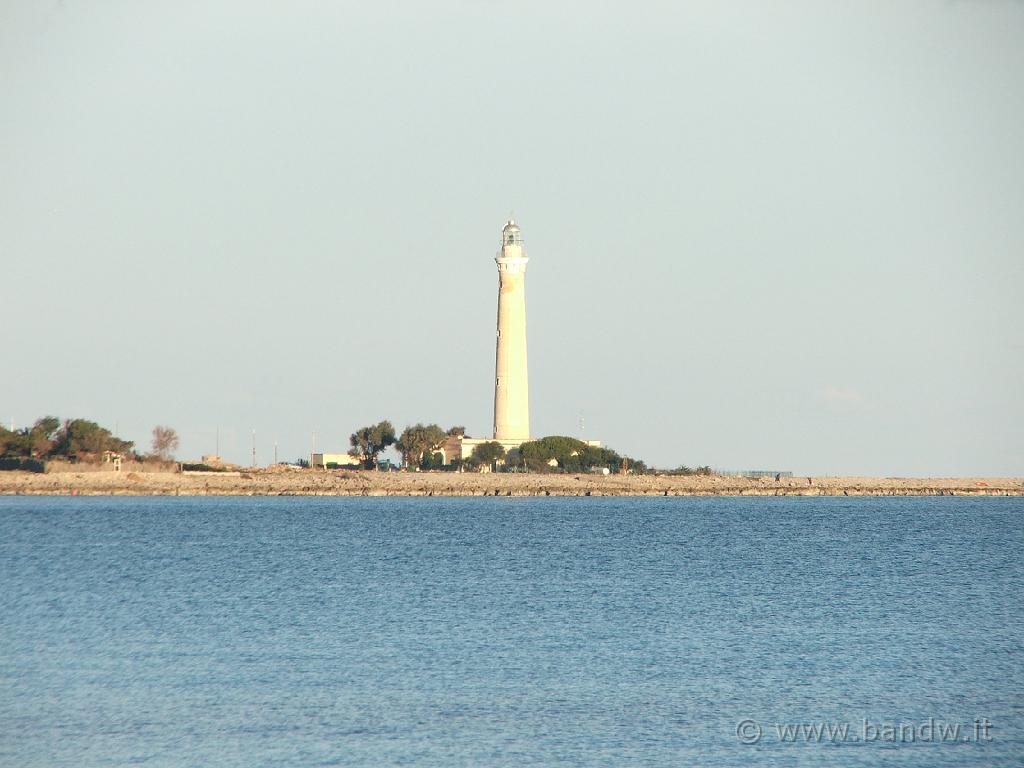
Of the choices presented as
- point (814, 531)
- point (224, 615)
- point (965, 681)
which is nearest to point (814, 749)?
point (965, 681)

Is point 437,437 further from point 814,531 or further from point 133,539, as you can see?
point 133,539

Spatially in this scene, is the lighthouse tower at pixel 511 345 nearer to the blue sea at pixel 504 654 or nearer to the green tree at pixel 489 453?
the green tree at pixel 489 453

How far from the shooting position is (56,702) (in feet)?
74.5

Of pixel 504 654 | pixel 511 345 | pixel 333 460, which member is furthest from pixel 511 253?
pixel 504 654

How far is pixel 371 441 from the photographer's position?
11006 cm

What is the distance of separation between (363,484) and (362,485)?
0.50m

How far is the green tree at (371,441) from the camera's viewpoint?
110m

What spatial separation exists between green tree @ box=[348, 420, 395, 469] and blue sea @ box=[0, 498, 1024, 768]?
51.7m

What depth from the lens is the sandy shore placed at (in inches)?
3757

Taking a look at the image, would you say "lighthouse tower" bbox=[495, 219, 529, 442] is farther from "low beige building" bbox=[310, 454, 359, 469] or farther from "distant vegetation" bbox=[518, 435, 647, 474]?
"low beige building" bbox=[310, 454, 359, 469]
